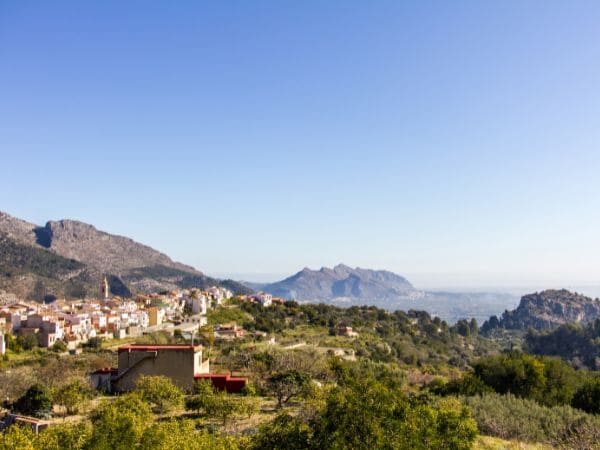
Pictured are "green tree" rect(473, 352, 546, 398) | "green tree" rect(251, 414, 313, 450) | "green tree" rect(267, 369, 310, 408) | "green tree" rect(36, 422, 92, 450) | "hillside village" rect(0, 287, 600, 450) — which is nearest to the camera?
"green tree" rect(251, 414, 313, 450)

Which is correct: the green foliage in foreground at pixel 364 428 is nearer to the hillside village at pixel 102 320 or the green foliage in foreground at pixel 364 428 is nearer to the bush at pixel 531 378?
the bush at pixel 531 378

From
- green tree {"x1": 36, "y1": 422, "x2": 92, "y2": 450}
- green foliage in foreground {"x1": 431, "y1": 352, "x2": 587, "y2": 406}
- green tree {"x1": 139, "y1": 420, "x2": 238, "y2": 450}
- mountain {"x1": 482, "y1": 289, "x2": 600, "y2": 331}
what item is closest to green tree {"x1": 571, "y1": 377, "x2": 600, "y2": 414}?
green foliage in foreground {"x1": 431, "y1": 352, "x2": 587, "y2": 406}

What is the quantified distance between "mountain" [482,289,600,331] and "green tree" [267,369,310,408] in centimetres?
11517

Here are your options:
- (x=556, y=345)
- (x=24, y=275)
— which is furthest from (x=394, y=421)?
(x=24, y=275)

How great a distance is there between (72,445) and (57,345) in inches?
1419

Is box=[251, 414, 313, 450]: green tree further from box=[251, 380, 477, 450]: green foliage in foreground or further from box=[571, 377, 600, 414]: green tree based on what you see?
box=[571, 377, 600, 414]: green tree

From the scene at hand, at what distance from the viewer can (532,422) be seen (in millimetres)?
18391

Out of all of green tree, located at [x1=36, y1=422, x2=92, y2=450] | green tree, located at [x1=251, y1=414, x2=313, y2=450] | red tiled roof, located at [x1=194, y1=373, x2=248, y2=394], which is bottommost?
red tiled roof, located at [x1=194, y1=373, x2=248, y2=394]

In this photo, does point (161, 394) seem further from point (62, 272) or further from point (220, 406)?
point (62, 272)

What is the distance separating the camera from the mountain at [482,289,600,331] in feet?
433

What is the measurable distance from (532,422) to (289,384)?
10.7 meters

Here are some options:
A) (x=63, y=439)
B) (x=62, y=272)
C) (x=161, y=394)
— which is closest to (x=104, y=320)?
(x=161, y=394)

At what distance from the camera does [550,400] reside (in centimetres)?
2673

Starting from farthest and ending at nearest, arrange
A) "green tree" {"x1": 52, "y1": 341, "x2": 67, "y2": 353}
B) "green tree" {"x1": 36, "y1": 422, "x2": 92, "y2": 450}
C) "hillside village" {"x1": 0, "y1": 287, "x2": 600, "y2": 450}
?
"green tree" {"x1": 52, "y1": 341, "x2": 67, "y2": 353} < "hillside village" {"x1": 0, "y1": 287, "x2": 600, "y2": 450} < "green tree" {"x1": 36, "y1": 422, "x2": 92, "y2": 450}
